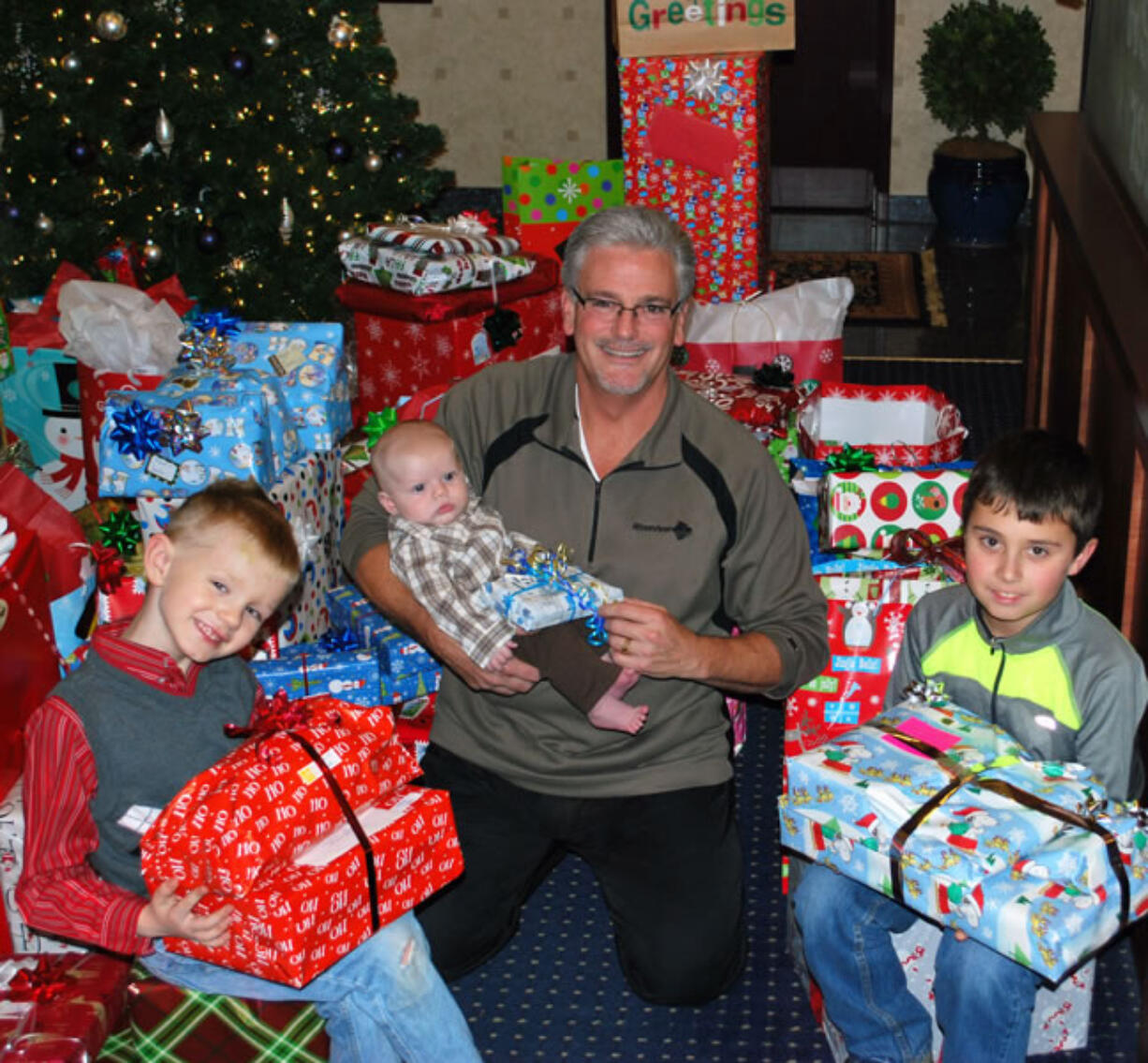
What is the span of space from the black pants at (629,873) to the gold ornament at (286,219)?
2.96 metres

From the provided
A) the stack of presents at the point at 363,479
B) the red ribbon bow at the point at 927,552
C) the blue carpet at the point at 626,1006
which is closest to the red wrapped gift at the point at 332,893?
the stack of presents at the point at 363,479

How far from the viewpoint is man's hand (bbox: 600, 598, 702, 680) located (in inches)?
99.7

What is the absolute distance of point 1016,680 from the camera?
250 cm

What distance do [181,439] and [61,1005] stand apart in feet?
5.74

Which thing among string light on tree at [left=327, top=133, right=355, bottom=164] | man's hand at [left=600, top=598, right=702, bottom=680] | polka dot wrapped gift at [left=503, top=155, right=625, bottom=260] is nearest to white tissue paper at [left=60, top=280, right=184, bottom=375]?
string light on tree at [left=327, top=133, right=355, bottom=164]

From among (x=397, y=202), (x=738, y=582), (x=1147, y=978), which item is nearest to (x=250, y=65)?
(x=397, y=202)

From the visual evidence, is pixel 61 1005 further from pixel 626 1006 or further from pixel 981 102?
pixel 981 102

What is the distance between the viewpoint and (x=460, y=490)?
2.75 m

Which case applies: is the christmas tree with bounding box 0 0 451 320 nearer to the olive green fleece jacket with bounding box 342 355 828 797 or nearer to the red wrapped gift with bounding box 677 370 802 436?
the red wrapped gift with bounding box 677 370 802 436

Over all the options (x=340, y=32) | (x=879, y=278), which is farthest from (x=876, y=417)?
(x=879, y=278)

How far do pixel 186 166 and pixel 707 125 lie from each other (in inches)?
75.2

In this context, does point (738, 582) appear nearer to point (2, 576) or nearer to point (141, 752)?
point (141, 752)

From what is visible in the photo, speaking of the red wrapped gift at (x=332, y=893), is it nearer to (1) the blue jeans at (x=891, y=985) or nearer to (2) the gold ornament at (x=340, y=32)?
(1) the blue jeans at (x=891, y=985)

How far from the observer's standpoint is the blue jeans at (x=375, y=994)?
2271 millimetres
